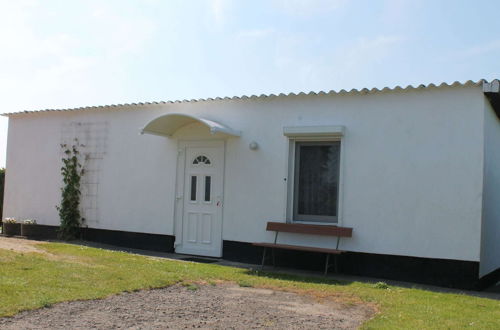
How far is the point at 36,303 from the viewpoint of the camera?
579 centimetres

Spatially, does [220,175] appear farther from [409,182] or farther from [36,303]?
[36,303]

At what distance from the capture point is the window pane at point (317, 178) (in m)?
9.64

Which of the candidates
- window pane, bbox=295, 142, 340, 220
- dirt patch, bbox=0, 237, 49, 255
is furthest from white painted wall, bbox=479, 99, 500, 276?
dirt patch, bbox=0, 237, 49, 255

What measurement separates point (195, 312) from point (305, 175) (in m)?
4.46

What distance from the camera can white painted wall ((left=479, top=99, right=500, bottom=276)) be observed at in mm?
8750

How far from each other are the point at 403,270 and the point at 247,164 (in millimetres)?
3444

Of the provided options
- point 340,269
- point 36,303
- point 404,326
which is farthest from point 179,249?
point 404,326

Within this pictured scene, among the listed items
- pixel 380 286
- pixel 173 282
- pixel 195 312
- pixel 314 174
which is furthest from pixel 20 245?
pixel 380 286

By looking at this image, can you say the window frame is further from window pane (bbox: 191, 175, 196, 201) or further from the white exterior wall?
window pane (bbox: 191, 175, 196, 201)

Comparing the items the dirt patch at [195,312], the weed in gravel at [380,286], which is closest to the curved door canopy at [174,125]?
the dirt patch at [195,312]

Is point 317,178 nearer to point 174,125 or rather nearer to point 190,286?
point 174,125

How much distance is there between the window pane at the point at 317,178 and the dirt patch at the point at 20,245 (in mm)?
4770

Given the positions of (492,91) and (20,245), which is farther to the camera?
(20,245)

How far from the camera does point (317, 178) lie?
979cm
